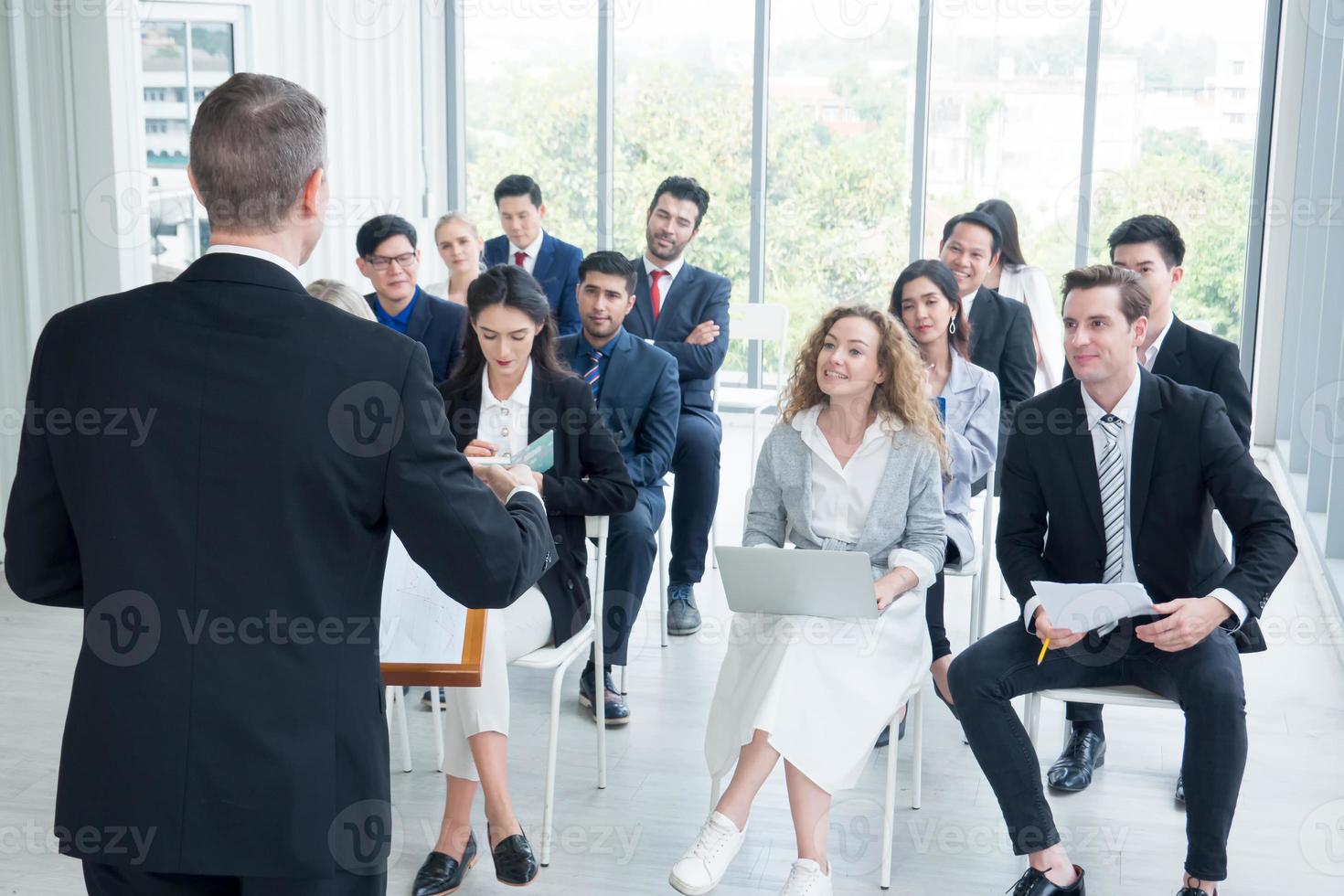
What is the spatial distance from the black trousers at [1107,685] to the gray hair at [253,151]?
194cm

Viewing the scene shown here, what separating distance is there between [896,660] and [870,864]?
48cm

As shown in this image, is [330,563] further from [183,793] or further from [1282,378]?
[1282,378]

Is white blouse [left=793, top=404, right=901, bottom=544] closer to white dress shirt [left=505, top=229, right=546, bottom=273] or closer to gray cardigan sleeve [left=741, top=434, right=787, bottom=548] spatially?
gray cardigan sleeve [left=741, top=434, right=787, bottom=548]

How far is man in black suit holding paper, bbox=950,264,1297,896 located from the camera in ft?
8.78

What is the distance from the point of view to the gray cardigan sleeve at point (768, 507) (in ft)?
10.5

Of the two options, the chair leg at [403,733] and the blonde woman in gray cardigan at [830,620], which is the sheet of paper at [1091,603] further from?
the chair leg at [403,733]

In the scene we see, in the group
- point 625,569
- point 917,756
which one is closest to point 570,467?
point 625,569

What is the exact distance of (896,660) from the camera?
295cm

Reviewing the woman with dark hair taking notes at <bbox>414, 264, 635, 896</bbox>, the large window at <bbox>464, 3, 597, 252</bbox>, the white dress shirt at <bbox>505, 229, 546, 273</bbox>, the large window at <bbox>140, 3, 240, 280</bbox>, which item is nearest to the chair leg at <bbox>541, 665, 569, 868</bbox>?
the woman with dark hair taking notes at <bbox>414, 264, 635, 896</bbox>

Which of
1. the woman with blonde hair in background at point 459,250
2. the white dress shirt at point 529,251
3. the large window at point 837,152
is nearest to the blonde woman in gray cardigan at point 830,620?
the woman with blonde hair in background at point 459,250

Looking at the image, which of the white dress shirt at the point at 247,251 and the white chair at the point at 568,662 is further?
the white chair at the point at 568,662

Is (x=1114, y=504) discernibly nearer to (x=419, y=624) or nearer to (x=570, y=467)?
(x=570, y=467)

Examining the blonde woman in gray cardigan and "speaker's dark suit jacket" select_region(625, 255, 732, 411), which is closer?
the blonde woman in gray cardigan

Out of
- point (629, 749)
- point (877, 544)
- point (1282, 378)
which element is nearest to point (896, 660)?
point (877, 544)
